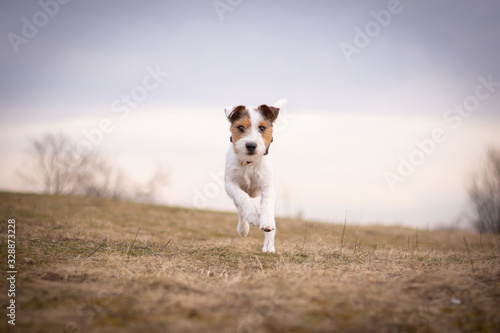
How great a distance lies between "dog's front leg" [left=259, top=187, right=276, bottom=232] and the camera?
5043 mm

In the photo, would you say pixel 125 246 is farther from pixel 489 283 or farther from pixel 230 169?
pixel 489 283

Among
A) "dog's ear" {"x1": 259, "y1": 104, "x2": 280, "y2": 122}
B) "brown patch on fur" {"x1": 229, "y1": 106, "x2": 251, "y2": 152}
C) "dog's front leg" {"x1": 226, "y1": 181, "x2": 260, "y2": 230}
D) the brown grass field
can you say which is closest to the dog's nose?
"brown patch on fur" {"x1": 229, "y1": 106, "x2": 251, "y2": 152}

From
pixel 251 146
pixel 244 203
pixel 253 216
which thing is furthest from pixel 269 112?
A: pixel 253 216

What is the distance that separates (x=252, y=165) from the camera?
580cm

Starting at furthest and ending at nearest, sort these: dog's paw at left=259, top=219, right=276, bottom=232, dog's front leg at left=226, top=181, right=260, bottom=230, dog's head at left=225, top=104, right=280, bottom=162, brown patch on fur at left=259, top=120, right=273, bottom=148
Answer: brown patch on fur at left=259, top=120, right=273, bottom=148
dog's front leg at left=226, top=181, right=260, bottom=230
dog's head at left=225, top=104, right=280, bottom=162
dog's paw at left=259, top=219, right=276, bottom=232

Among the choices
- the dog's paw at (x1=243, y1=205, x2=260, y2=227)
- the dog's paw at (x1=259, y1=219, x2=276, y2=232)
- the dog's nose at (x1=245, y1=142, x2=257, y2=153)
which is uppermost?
the dog's nose at (x1=245, y1=142, x2=257, y2=153)

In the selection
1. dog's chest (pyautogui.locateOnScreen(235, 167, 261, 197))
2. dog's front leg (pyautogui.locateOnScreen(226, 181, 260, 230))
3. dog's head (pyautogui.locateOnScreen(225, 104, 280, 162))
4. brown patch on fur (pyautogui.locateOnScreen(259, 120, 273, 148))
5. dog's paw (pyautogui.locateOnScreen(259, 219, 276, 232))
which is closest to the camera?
dog's paw (pyautogui.locateOnScreen(259, 219, 276, 232))

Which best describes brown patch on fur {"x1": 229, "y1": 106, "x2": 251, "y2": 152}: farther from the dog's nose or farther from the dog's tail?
the dog's tail

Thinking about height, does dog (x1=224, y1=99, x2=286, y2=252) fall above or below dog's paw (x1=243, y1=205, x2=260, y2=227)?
above

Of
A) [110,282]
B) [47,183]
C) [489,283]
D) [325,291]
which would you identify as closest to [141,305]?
[110,282]

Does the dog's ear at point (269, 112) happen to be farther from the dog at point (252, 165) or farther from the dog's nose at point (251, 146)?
the dog's nose at point (251, 146)

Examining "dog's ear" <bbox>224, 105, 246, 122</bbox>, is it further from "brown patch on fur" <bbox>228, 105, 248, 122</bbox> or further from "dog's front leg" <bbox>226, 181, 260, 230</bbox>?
"dog's front leg" <bbox>226, 181, 260, 230</bbox>

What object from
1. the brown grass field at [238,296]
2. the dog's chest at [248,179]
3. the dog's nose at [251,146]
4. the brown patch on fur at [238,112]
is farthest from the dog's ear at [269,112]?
the brown grass field at [238,296]

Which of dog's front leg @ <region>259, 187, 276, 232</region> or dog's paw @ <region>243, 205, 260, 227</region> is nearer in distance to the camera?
dog's front leg @ <region>259, 187, 276, 232</region>
